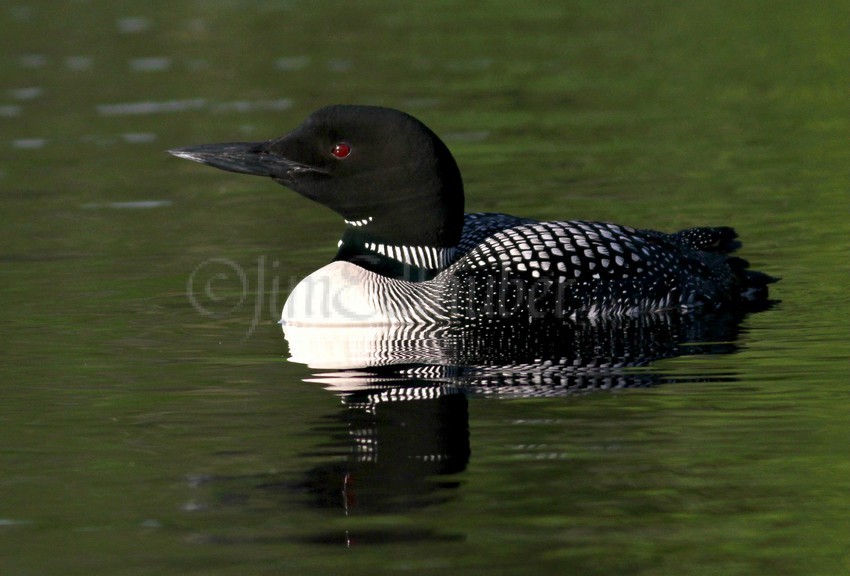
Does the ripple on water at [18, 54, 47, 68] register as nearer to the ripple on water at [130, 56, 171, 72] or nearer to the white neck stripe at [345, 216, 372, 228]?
the ripple on water at [130, 56, 171, 72]

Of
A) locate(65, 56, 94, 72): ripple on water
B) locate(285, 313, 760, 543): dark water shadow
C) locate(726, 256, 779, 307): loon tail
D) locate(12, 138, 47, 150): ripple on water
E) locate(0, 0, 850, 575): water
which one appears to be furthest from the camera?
locate(65, 56, 94, 72): ripple on water

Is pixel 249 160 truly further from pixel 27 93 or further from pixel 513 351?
pixel 27 93

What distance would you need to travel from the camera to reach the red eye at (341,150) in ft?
20.4

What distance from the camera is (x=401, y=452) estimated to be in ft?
14.6

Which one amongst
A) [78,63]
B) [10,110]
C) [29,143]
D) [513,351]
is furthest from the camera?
[78,63]

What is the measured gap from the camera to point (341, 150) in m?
6.21

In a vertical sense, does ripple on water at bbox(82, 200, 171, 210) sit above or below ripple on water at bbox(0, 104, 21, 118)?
below

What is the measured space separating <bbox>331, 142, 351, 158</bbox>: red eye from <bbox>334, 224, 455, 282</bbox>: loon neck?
0.97 ft

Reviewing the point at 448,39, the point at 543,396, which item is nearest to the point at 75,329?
the point at 543,396

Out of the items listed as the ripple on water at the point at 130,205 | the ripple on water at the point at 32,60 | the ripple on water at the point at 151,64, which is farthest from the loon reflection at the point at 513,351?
the ripple on water at the point at 32,60

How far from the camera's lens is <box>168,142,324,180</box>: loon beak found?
20.4ft

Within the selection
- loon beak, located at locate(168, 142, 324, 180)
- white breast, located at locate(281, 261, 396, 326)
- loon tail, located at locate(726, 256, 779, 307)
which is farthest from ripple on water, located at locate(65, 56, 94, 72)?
loon tail, located at locate(726, 256, 779, 307)

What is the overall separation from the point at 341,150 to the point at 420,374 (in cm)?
123

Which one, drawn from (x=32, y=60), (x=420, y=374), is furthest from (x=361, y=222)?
(x=32, y=60)
